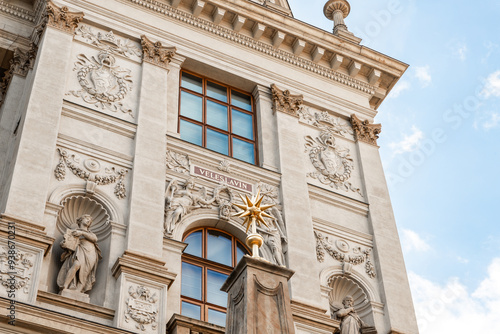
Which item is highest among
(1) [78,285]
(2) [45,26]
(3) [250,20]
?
(3) [250,20]

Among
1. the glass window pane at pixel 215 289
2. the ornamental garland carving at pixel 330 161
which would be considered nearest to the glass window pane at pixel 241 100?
the ornamental garland carving at pixel 330 161

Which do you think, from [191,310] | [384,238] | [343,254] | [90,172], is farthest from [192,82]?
[191,310]

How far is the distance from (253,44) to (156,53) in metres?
2.94

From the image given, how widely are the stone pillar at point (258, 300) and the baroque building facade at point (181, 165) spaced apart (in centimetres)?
324

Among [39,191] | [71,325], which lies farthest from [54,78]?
[71,325]

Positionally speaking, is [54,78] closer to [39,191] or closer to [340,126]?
[39,191]

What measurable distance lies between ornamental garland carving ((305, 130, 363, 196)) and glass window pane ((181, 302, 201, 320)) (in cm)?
513

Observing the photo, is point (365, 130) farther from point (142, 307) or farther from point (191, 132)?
point (142, 307)

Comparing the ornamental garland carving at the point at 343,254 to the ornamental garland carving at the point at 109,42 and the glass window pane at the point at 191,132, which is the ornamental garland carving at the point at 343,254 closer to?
the glass window pane at the point at 191,132

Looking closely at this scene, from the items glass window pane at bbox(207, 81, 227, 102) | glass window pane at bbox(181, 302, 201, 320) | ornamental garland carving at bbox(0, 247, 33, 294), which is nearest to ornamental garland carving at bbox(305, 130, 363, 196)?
glass window pane at bbox(207, 81, 227, 102)

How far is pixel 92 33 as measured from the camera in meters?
20.2

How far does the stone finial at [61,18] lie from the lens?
19.5m

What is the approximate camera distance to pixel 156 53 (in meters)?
20.5

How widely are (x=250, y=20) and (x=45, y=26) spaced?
17.3ft
